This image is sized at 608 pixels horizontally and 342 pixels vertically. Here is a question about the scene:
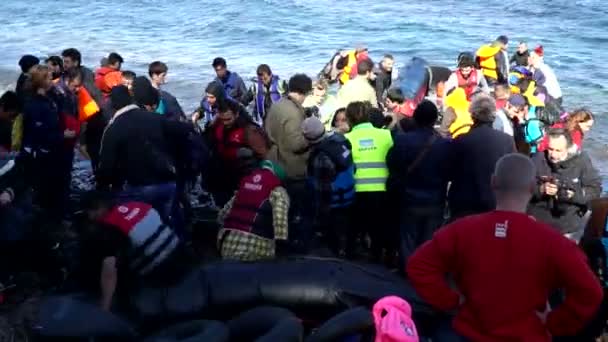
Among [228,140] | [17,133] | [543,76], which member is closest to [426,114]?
[228,140]

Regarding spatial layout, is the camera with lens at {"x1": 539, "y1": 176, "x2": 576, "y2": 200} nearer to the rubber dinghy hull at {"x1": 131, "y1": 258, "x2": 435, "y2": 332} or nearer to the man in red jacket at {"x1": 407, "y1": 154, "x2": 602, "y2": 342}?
the rubber dinghy hull at {"x1": 131, "y1": 258, "x2": 435, "y2": 332}

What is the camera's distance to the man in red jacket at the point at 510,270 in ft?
9.48

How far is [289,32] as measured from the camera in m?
26.5

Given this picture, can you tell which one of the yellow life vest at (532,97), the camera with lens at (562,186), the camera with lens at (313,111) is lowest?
the camera with lens at (313,111)

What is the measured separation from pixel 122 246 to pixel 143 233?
5.9 inches

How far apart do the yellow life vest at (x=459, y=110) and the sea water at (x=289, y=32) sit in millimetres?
7690

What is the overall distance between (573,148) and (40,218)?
4211 millimetres

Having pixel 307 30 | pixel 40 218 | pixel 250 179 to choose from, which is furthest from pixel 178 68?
pixel 250 179

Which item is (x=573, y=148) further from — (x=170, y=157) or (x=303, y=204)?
(x=170, y=157)

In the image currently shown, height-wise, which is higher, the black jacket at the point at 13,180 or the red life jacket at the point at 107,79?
the red life jacket at the point at 107,79

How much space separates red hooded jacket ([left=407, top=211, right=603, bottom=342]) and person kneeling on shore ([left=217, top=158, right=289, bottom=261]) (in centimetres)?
200

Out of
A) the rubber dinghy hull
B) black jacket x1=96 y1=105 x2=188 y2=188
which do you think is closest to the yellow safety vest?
the rubber dinghy hull

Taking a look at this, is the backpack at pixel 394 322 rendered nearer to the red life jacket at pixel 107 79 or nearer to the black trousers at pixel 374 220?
the black trousers at pixel 374 220

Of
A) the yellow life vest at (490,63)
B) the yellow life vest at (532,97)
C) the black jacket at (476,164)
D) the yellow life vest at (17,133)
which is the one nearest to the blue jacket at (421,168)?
the black jacket at (476,164)
